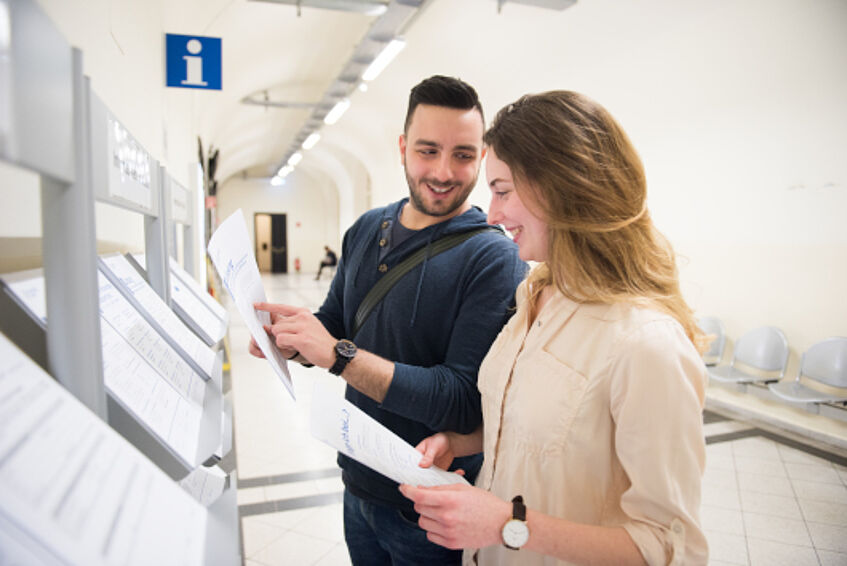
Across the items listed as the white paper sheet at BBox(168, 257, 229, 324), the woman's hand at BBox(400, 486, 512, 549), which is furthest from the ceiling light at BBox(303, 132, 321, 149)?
the woman's hand at BBox(400, 486, 512, 549)

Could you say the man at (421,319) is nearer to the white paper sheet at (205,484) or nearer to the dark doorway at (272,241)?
the white paper sheet at (205,484)

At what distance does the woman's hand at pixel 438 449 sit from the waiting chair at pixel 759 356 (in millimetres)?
4688

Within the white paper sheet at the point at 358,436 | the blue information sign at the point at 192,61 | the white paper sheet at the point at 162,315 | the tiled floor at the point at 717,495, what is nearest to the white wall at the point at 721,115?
the blue information sign at the point at 192,61

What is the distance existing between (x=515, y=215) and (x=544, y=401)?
402 mm

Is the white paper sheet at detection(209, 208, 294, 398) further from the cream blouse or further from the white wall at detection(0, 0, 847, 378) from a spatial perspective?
the white wall at detection(0, 0, 847, 378)

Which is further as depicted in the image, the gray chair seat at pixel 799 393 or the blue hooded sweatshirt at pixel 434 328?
the gray chair seat at pixel 799 393

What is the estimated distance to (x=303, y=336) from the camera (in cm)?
117

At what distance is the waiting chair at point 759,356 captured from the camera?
4.87m

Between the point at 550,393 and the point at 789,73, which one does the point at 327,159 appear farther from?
the point at 550,393

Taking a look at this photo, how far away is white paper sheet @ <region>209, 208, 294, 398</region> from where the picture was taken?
3.03 ft

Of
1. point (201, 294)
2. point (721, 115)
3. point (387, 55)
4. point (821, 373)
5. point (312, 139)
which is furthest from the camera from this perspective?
point (312, 139)

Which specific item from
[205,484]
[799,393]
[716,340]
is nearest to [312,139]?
[716,340]

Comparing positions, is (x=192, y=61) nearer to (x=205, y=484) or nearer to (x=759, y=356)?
(x=205, y=484)

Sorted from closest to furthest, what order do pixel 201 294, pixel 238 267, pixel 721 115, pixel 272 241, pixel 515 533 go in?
pixel 515 533, pixel 238 267, pixel 201 294, pixel 721 115, pixel 272 241
